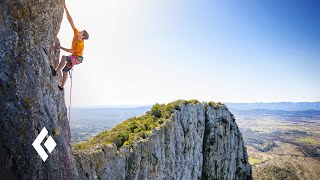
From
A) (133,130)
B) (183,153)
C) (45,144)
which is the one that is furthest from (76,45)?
(183,153)

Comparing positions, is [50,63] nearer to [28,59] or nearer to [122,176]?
[28,59]

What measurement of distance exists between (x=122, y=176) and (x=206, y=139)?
31665mm

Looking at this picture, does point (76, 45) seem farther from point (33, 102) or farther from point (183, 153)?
point (183, 153)

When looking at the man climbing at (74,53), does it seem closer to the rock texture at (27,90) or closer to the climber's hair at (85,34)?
the climber's hair at (85,34)

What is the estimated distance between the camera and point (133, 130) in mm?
36906

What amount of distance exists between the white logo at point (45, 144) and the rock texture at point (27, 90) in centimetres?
17

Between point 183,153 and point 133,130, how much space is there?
11079 millimetres

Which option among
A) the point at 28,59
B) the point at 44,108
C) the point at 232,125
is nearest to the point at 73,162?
the point at 44,108

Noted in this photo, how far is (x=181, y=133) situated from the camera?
44.3 m

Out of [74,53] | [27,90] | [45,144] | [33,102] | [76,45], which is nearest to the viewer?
[27,90]

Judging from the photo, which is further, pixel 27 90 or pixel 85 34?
pixel 85 34

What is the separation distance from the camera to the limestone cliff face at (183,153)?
22.4 metres

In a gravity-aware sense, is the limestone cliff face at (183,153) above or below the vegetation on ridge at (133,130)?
below

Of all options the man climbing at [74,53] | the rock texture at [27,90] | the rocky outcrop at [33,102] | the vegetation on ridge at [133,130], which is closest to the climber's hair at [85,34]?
the man climbing at [74,53]
